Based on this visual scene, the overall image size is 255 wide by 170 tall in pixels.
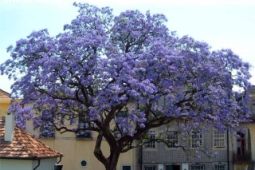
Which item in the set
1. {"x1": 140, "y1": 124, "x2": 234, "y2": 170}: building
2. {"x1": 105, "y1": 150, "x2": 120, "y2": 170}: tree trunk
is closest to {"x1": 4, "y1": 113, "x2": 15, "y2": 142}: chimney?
{"x1": 105, "y1": 150, "x2": 120, "y2": 170}: tree trunk

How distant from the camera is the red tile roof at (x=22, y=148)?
860 inches

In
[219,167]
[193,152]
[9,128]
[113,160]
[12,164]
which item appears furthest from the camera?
[219,167]

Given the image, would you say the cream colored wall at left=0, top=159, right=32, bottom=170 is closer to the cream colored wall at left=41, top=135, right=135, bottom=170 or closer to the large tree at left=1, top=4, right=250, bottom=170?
the large tree at left=1, top=4, right=250, bottom=170

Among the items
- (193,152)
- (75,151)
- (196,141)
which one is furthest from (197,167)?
(75,151)

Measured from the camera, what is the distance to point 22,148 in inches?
884

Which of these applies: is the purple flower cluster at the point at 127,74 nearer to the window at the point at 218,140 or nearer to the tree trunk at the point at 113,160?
the tree trunk at the point at 113,160

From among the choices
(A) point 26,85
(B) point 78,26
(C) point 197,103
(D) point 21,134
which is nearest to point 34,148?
(D) point 21,134

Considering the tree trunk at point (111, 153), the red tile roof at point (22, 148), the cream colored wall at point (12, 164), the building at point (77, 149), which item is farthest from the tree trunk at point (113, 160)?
the building at point (77, 149)

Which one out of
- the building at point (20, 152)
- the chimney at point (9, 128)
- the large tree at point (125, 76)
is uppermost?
the large tree at point (125, 76)

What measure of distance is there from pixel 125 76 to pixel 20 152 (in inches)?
216

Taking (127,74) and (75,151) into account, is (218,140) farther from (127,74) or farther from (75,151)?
(127,74)

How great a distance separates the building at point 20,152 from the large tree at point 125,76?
1835 mm

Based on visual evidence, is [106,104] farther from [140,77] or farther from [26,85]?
[26,85]

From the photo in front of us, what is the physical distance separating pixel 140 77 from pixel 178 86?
215 cm
